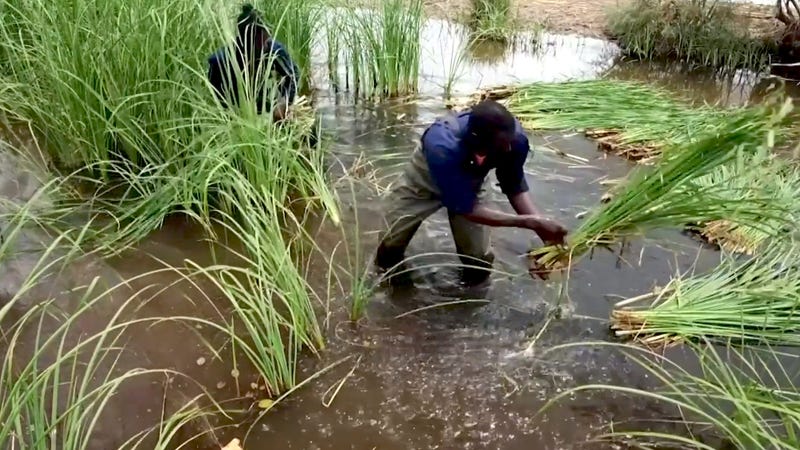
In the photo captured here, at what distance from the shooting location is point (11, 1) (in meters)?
4.46

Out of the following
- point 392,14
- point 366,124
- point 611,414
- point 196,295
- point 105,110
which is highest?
point 392,14

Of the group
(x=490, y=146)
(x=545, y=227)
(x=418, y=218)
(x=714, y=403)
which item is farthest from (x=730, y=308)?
(x=418, y=218)

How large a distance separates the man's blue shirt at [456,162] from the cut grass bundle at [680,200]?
1.74 ft

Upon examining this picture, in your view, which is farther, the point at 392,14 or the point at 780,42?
the point at 780,42

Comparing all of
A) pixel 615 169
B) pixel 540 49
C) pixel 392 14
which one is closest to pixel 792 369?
pixel 615 169

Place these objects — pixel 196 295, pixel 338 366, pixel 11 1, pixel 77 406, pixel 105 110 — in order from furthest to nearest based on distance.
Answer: pixel 11 1 → pixel 105 110 → pixel 196 295 → pixel 338 366 → pixel 77 406

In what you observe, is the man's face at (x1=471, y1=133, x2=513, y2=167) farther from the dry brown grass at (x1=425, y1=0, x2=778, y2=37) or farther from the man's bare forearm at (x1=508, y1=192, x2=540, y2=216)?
the dry brown grass at (x1=425, y1=0, x2=778, y2=37)

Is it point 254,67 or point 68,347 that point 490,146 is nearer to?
point 254,67

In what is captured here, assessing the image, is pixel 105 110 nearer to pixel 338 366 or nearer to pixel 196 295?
pixel 196 295

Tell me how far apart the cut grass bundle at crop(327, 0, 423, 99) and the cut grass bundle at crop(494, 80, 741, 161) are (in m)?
0.78

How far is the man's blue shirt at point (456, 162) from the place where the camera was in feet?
9.93

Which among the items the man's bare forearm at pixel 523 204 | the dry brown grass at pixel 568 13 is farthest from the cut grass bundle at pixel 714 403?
the dry brown grass at pixel 568 13

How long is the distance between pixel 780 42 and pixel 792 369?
612 centimetres

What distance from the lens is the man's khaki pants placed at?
3.41 meters
